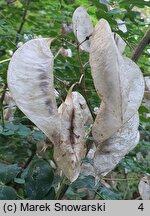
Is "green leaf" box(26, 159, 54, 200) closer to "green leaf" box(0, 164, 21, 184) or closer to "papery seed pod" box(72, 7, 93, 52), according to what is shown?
"green leaf" box(0, 164, 21, 184)

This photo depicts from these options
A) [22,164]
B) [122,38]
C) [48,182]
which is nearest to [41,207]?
[48,182]

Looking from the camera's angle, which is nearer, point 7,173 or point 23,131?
point 7,173

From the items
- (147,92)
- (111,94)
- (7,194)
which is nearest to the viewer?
(111,94)

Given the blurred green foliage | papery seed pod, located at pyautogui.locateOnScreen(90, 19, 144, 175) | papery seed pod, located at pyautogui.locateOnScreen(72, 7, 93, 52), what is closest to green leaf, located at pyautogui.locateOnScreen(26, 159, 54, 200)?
the blurred green foliage

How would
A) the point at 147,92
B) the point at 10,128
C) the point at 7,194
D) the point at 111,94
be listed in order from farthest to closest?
the point at 10,128
the point at 147,92
the point at 7,194
the point at 111,94

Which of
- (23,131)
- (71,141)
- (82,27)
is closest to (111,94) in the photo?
(71,141)

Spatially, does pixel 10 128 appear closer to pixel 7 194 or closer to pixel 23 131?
pixel 23 131
